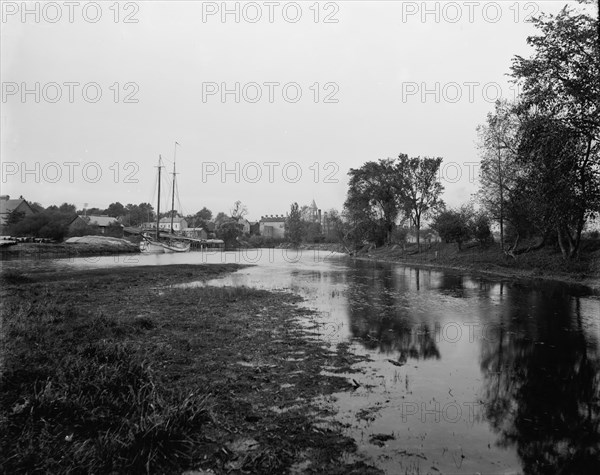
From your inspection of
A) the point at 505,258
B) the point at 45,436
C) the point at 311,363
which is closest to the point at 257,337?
the point at 311,363

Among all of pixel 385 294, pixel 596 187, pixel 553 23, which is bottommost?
pixel 385 294

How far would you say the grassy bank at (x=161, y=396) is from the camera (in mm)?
4438

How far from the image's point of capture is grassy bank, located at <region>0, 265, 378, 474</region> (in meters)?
4.44

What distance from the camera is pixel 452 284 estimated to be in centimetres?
2489

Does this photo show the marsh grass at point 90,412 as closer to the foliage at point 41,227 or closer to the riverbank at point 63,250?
the riverbank at point 63,250

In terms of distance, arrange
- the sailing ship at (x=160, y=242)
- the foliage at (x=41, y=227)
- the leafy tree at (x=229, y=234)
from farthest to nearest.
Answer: the leafy tree at (x=229, y=234) → the sailing ship at (x=160, y=242) → the foliage at (x=41, y=227)

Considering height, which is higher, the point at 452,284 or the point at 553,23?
the point at 553,23

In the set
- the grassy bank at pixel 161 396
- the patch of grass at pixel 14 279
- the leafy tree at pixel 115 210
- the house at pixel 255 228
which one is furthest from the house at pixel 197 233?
the grassy bank at pixel 161 396

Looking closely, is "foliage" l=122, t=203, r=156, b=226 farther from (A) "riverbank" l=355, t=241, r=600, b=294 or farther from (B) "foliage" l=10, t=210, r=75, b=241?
(A) "riverbank" l=355, t=241, r=600, b=294

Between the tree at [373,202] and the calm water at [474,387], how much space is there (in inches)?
1841

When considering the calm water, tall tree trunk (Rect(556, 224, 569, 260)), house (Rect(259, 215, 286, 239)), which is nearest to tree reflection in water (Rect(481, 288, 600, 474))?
the calm water

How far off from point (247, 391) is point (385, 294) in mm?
14651

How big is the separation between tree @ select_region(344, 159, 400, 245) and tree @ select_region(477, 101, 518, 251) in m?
24.3

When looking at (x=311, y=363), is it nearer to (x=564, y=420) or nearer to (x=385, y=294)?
(x=564, y=420)
